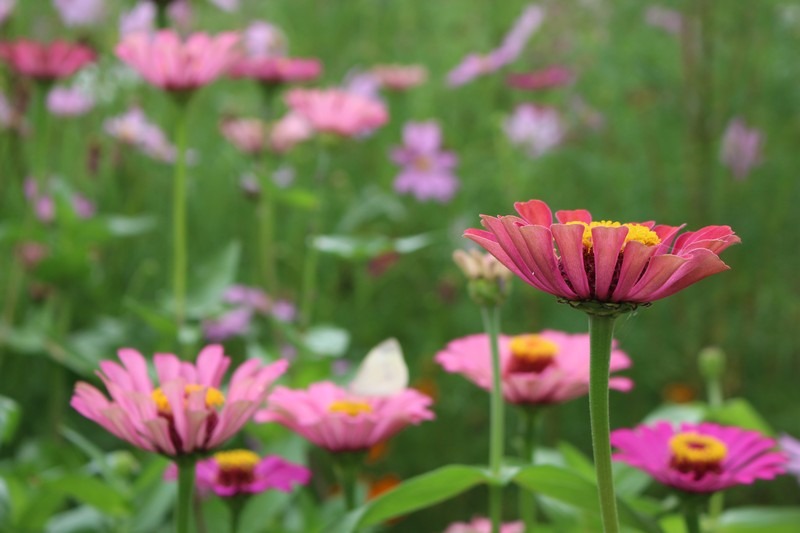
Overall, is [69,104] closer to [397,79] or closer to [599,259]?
[397,79]

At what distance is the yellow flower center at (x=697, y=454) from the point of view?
45 cm

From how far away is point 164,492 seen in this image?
2.03 ft

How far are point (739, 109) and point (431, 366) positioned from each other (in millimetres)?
565

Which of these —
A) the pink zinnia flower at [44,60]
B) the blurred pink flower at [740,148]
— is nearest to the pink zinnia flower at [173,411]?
the pink zinnia flower at [44,60]

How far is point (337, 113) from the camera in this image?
3.33 feet

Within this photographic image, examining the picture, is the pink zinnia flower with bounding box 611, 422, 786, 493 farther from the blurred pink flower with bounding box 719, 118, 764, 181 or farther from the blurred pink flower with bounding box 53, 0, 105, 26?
the blurred pink flower with bounding box 53, 0, 105, 26

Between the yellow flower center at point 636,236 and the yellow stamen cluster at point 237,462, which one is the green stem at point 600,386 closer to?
the yellow flower center at point 636,236

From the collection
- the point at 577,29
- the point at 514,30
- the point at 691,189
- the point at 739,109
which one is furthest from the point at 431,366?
the point at 577,29

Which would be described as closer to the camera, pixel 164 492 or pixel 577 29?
pixel 164 492

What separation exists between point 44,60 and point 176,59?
0.21 metres

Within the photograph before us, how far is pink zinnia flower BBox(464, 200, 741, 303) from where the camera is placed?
12.2 inches

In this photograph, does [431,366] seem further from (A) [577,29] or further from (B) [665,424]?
(A) [577,29]

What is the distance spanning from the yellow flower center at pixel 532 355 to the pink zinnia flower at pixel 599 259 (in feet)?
0.62

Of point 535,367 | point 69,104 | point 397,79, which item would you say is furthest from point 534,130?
point 535,367
